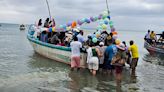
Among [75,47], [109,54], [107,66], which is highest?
[75,47]

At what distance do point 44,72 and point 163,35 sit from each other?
42.0 ft

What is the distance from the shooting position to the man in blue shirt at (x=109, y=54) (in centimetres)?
1222

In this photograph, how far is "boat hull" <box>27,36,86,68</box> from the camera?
45.6 feet

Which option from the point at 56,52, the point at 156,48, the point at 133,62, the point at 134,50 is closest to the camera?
the point at 134,50

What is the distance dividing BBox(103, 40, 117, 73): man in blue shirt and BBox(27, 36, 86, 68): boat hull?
1144 millimetres

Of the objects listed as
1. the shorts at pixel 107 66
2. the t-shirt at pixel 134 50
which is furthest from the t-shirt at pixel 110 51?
the t-shirt at pixel 134 50

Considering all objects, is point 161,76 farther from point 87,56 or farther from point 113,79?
point 87,56

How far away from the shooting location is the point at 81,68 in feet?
44.1

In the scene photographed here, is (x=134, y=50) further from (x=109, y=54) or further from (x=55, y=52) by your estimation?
(x=55, y=52)

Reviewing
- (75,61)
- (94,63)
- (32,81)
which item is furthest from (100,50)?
(32,81)

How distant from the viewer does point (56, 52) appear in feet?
50.3

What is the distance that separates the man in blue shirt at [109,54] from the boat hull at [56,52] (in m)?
1.14

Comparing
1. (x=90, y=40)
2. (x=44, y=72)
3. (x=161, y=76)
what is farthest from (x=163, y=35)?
(x=44, y=72)

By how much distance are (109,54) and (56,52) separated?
3.97 m
